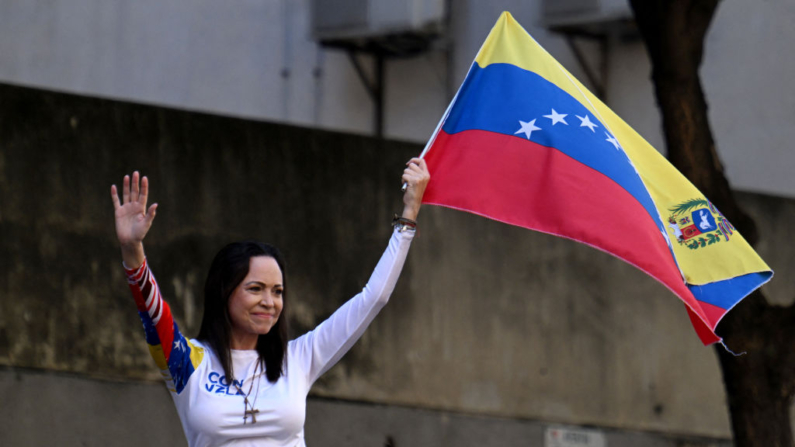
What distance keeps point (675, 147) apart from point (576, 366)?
7.15 ft

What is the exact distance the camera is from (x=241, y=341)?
4.01 meters

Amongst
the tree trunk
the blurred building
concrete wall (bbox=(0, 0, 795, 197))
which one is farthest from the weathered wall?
the tree trunk

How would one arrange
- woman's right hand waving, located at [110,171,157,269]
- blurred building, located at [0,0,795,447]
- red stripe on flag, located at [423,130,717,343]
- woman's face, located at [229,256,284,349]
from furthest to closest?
blurred building, located at [0,0,795,447]
red stripe on flag, located at [423,130,717,343]
woman's face, located at [229,256,284,349]
woman's right hand waving, located at [110,171,157,269]

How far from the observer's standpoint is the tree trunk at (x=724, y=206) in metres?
6.85

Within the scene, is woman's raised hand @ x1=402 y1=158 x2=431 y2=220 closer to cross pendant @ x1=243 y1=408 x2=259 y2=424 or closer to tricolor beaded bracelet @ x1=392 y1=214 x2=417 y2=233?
tricolor beaded bracelet @ x1=392 y1=214 x2=417 y2=233

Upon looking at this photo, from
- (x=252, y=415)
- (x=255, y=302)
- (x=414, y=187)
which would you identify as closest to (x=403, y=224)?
(x=414, y=187)

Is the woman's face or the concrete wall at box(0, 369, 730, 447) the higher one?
the woman's face

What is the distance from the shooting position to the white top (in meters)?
3.79

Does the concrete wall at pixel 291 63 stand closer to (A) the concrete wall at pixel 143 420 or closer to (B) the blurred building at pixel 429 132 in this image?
(B) the blurred building at pixel 429 132

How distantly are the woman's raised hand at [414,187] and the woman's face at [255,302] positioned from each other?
19.7 inches

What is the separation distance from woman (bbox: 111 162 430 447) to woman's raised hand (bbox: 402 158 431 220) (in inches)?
0.5

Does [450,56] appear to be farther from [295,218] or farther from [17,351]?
[17,351]

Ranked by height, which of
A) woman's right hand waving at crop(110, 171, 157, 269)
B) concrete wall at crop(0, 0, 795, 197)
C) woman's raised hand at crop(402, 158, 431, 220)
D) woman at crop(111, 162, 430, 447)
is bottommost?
woman at crop(111, 162, 430, 447)

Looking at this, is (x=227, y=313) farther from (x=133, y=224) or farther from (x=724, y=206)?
(x=724, y=206)
